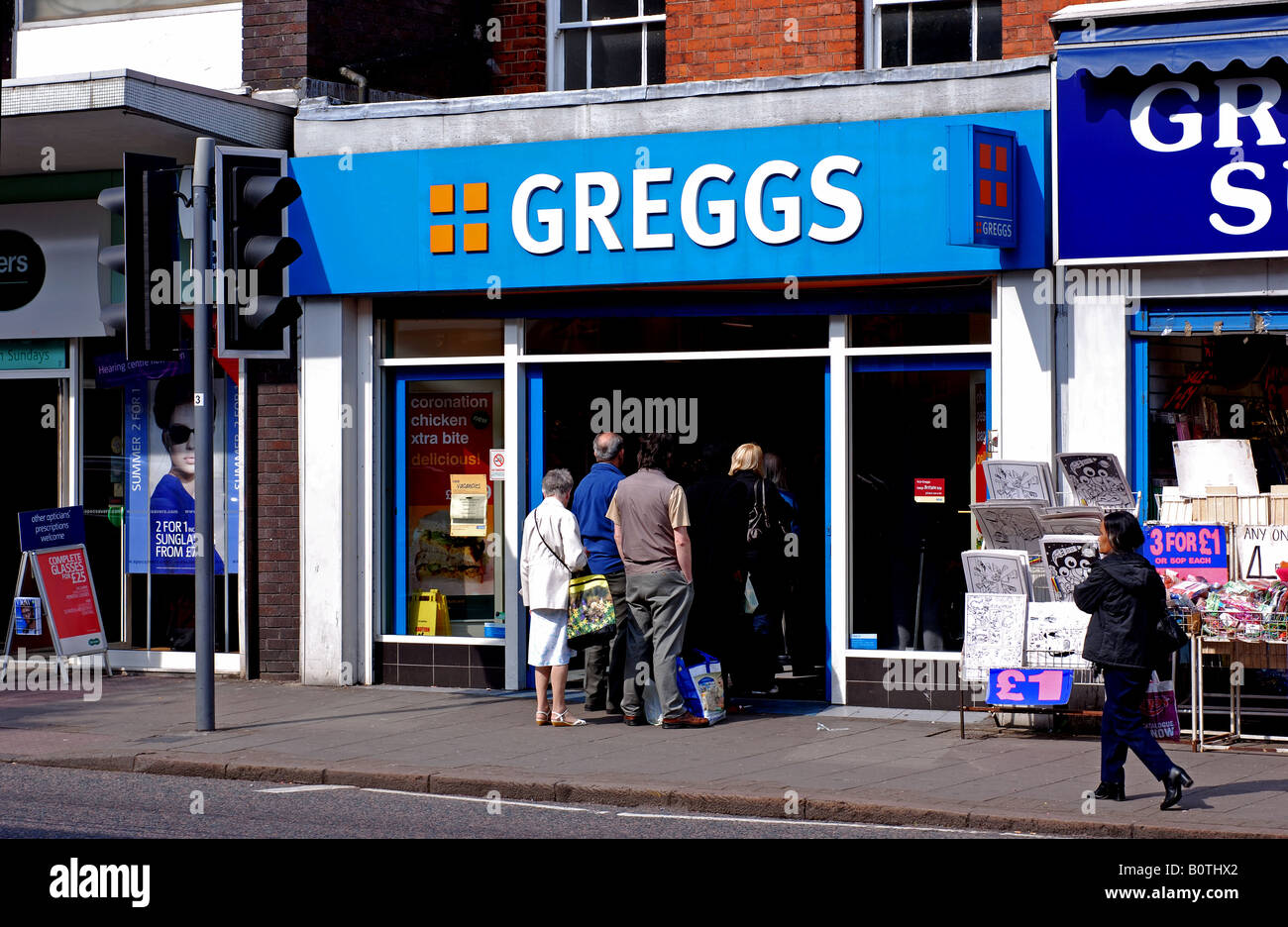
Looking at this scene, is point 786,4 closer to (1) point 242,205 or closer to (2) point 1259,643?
(1) point 242,205

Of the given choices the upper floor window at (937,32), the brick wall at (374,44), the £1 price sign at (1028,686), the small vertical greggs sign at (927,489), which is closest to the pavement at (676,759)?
the £1 price sign at (1028,686)

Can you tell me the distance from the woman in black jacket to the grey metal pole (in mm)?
5796

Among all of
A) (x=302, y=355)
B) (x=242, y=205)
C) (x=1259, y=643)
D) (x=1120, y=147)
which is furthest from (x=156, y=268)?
(x=1259, y=643)

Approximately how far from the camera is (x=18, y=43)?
587 inches

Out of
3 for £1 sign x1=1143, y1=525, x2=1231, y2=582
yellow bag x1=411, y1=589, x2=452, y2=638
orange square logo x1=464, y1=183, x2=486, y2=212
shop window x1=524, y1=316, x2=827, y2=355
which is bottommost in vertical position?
yellow bag x1=411, y1=589, x2=452, y2=638

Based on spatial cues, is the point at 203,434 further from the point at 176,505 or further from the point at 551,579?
the point at 176,505

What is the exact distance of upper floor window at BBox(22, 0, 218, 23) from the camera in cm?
1449

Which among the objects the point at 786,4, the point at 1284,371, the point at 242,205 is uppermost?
the point at 786,4

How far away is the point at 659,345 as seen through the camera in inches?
513

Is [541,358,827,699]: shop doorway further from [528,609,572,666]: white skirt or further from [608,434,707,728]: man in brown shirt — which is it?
[528,609,572,666]: white skirt

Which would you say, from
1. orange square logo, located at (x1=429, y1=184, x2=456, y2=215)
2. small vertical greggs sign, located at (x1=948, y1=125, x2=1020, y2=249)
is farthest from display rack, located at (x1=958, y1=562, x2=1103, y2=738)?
orange square logo, located at (x1=429, y1=184, x2=456, y2=215)

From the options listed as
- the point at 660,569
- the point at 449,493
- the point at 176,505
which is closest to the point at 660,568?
the point at 660,569

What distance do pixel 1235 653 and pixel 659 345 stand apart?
4890 mm
